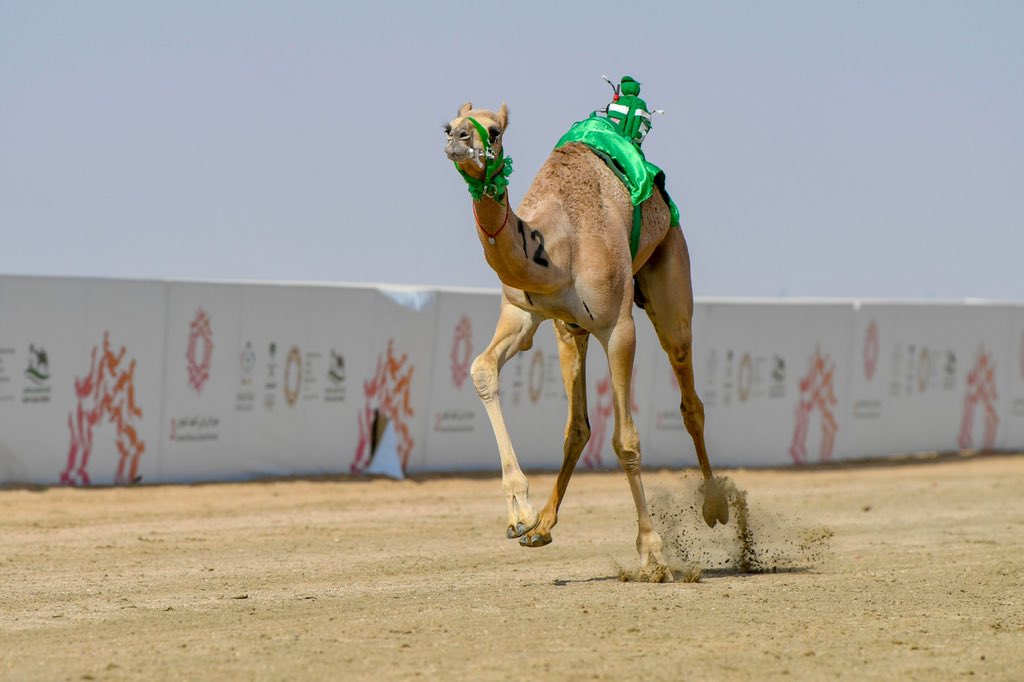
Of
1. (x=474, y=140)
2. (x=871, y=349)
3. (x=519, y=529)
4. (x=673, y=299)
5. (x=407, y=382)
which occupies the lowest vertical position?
(x=519, y=529)

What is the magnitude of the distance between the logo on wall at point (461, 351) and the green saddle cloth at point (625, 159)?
25.4 ft

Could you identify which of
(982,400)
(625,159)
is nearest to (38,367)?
(625,159)

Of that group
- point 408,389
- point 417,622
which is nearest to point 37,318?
point 408,389

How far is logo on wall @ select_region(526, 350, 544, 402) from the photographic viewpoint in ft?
61.4

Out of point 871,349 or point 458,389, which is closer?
point 458,389

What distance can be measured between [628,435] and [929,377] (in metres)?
14.8

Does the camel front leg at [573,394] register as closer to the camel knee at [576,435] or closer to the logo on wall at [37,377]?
the camel knee at [576,435]

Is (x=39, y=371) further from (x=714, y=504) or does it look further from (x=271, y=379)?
(x=714, y=504)

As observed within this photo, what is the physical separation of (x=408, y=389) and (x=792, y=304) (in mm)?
6381

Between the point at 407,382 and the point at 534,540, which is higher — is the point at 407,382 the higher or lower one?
the higher one

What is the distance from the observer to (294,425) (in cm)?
1686

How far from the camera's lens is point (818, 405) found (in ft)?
72.1

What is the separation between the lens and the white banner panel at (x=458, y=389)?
18.1 meters

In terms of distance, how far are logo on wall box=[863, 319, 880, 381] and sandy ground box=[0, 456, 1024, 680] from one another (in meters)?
6.56
